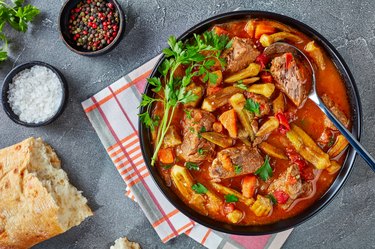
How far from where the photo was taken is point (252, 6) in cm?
503

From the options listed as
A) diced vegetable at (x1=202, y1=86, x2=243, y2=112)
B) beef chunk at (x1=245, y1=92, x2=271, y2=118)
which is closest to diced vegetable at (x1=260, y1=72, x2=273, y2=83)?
beef chunk at (x1=245, y1=92, x2=271, y2=118)

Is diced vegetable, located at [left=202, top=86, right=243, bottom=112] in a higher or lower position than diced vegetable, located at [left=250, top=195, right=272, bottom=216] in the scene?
higher

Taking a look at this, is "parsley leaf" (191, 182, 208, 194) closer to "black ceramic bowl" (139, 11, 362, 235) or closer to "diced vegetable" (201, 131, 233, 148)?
"black ceramic bowl" (139, 11, 362, 235)

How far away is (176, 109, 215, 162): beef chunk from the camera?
4363 millimetres

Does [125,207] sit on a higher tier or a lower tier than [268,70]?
lower

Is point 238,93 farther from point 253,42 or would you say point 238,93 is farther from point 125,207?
point 125,207

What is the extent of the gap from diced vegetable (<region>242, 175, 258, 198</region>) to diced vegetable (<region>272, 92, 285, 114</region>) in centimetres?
59

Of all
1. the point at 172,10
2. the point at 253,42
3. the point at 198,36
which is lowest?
the point at 253,42

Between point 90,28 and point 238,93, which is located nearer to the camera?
point 238,93

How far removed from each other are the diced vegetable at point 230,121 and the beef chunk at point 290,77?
1.49 feet

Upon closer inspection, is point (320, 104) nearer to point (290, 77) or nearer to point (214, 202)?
point (290, 77)

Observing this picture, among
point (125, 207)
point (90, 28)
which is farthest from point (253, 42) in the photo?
point (125, 207)

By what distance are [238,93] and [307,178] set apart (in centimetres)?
92

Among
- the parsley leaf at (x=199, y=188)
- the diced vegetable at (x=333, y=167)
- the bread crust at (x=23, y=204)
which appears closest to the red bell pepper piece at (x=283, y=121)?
the diced vegetable at (x=333, y=167)
